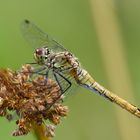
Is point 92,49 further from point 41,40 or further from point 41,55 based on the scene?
point 41,55

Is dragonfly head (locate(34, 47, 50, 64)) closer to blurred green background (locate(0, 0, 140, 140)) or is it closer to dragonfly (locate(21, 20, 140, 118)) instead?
dragonfly (locate(21, 20, 140, 118))

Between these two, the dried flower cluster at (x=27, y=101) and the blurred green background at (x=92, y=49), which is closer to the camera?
the dried flower cluster at (x=27, y=101)

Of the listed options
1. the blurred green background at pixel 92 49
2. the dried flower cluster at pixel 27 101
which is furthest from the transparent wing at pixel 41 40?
the dried flower cluster at pixel 27 101

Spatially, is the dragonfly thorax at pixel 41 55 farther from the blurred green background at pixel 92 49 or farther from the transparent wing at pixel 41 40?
the blurred green background at pixel 92 49

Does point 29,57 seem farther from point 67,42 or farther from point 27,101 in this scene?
point 27,101

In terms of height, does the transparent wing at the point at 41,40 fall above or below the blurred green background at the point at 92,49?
below

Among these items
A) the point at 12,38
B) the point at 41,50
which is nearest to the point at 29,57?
the point at 12,38

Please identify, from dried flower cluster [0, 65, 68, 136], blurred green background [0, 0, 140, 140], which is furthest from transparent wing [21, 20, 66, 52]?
dried flower cluster [0, 65, 68, 136]
